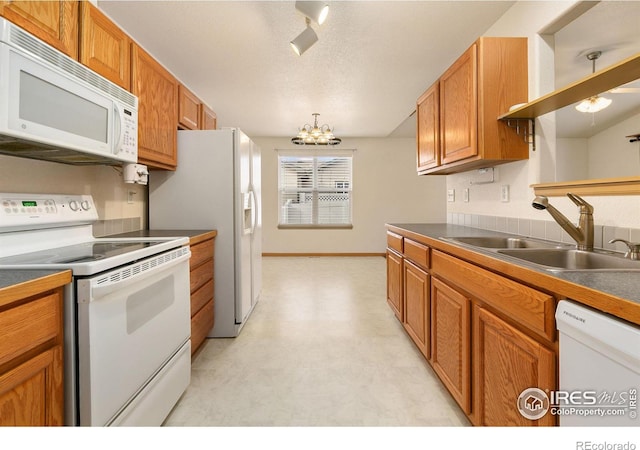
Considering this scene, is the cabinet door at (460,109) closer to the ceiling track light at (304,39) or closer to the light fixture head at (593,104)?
the light fixture head at (593,104)

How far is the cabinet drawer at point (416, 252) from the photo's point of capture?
1.99 meters

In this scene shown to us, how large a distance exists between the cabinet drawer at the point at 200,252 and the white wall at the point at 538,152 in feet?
7.05

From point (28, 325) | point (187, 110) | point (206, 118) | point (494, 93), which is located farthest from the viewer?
point (206, 118)

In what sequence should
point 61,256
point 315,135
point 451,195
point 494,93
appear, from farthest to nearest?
point 315,135 → point 451,195 → point 494,93 → point 61,256

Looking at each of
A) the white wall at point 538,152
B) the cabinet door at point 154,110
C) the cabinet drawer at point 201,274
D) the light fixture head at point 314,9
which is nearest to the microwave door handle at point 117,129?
the cabinet door at point 154,110

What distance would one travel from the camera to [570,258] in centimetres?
143

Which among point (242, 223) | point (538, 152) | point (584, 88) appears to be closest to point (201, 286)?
point (242, 223)

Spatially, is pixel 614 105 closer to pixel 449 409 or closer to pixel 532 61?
pixel 532 61

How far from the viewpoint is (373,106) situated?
4.35m

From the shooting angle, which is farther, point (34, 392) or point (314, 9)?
point (314, 9)

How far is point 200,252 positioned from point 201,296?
32 cm

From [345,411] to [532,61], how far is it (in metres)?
2.30

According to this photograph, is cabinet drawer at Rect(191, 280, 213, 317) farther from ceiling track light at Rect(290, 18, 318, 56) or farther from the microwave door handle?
ceiling track light at Rect(290, 18, 318, 56)

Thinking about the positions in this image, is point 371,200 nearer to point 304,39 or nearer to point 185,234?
point 304,39
